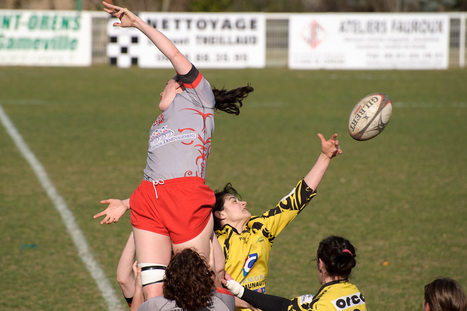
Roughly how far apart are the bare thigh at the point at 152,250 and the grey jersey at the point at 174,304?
19 cm

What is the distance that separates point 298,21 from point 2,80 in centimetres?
988

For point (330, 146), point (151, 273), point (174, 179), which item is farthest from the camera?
point (330, 146)

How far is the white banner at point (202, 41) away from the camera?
2117 cm

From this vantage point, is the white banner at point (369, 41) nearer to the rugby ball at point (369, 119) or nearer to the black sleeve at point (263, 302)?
the rugby ball at point (369, 119)

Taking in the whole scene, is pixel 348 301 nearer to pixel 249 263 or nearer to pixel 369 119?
pixel 249 263

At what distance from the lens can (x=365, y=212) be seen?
7.75 m

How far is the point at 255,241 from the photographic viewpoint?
3914 millimetres

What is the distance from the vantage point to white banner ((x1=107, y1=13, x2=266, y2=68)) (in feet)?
69.5

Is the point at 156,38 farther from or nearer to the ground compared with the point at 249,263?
farther from the ground

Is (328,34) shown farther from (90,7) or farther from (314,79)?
(90,7)

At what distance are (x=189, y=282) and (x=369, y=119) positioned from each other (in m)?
2.28

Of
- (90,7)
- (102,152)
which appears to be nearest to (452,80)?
(102,152)

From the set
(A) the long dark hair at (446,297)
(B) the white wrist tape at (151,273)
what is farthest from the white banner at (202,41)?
(A) the long dark hair at (446,297)

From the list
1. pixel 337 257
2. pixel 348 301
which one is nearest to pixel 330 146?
pixel 337 257
